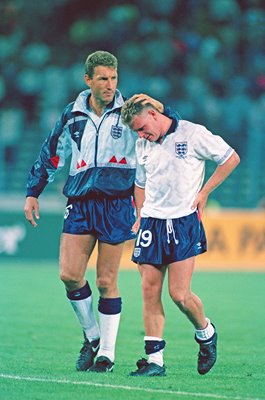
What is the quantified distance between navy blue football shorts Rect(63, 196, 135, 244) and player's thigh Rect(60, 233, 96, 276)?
1.8 inches

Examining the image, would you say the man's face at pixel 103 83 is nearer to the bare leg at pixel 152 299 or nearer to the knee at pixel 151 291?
the bare leg at pixel 152 299

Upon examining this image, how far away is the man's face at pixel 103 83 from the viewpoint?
772 cm

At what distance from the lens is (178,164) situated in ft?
24.6

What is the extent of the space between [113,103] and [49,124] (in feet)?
42.3

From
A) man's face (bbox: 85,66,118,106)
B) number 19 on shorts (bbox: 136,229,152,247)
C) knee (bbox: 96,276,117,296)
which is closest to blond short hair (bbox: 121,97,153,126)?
man's face (bbox: 85,66,118,106)

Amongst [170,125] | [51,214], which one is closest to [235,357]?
[170,125]

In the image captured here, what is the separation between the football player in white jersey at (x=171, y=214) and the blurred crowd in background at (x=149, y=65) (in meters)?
12.6

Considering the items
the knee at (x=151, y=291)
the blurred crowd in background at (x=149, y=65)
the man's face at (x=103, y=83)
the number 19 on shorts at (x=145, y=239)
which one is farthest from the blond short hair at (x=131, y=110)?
the blurred crowd in background at (x=149, y=65)

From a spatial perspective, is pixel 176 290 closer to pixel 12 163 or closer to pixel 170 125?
pixel 170 125

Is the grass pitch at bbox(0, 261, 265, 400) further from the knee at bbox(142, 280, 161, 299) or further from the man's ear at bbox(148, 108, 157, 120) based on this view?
the man's ear at bbox(148, 108, 157, 120)

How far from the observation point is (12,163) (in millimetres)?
20391

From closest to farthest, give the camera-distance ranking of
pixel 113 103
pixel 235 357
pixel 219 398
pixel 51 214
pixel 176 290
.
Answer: pixel 219 398 < pixel 176 290 < pixel 113 103 < pixel 235 357 < pixel 51 214

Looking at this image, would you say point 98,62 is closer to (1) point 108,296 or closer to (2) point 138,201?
(2) point 138,201

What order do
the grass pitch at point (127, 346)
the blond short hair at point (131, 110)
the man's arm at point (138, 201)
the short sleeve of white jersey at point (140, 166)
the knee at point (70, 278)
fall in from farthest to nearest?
1. the knee at point (70, 278)
2. the man's arm at point (138, 201)
3. the short sleeve of white jersey at point (140, 166)
4. the blond short hair at point (131, 110)
5. the grass pitch at point (127, 346)
